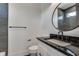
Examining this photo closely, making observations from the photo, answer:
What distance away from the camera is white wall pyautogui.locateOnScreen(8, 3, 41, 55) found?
7.48 feet

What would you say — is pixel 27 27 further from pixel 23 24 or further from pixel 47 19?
pixel 47 19

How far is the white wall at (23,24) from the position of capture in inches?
89.7

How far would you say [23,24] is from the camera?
240 cm

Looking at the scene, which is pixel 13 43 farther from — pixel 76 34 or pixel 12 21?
pixel 76 34

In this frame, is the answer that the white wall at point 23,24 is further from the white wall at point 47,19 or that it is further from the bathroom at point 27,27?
the white wall at point 47,19

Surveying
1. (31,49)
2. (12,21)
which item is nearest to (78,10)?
(31,49)

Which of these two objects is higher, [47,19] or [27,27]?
[47,19]

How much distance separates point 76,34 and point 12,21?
1.73 metres

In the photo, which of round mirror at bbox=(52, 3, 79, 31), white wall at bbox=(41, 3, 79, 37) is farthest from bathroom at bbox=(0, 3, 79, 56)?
round mirror at bbox=(52, 3, 79, 31)

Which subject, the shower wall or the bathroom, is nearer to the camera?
the bathroom

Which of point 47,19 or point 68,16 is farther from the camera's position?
point 47,19

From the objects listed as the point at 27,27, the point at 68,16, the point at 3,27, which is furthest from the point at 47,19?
the point at 3,27

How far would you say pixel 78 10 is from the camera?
1444 mm

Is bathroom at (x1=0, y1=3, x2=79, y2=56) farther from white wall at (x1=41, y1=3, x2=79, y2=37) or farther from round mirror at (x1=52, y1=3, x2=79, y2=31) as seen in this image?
round mirror at (x1=52, y1=3, x2=79, y2=31)
